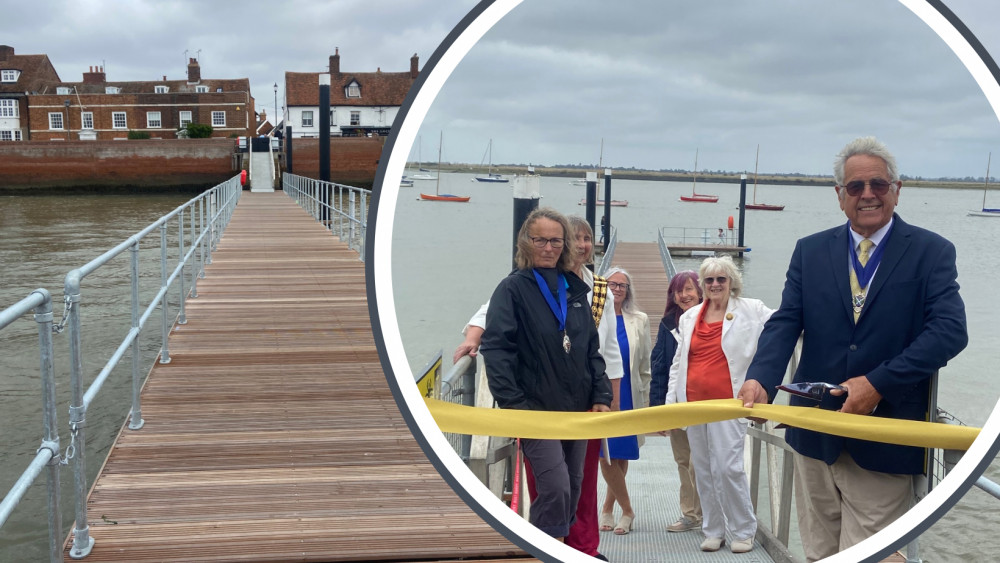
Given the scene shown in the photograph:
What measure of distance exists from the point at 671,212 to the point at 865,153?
66cm

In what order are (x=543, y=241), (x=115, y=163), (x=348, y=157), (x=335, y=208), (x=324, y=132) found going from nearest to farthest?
(x=543, y=241) → (x=335, y=208) → (x=324, y=132) → (x=348, y=157) → (x=115, y=163)

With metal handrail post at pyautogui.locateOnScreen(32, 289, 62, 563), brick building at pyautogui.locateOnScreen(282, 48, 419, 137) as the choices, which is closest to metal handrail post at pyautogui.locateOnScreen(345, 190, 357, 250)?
metal handrail post at pyautogui.locateOnScreen(32, 289, 62, 563)

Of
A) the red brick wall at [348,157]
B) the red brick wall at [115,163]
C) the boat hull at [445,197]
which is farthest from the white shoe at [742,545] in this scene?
the red brick wall at [115,163]

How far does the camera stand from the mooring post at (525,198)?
6.88ft

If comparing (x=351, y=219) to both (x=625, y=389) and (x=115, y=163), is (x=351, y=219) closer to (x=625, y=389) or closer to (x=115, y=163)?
(x=625, y=389)

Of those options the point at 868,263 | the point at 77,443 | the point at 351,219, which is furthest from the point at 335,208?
the point at 868,263

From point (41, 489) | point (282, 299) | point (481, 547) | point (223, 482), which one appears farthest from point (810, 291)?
point (282, 299)

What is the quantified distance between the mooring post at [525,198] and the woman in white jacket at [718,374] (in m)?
0.55

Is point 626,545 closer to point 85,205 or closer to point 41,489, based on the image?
point 41,489

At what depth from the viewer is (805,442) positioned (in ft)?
7.43

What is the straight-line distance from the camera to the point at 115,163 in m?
43.9

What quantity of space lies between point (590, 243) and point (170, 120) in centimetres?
6301

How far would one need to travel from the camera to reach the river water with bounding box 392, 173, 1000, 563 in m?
1.93

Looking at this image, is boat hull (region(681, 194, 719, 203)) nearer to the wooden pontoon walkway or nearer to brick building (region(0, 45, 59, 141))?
the wooden pontoon walkway
